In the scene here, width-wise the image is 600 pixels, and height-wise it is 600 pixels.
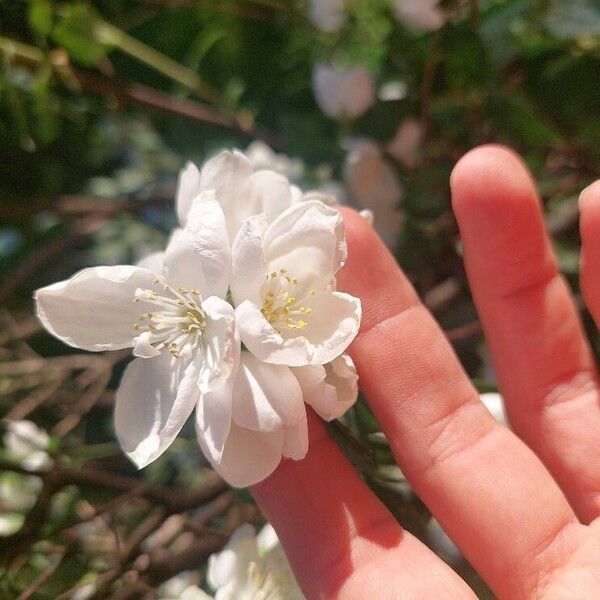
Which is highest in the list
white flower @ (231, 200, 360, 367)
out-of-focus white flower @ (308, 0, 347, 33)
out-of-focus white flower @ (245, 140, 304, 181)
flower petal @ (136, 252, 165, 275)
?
out-of-focus white flower @ (308, 0, 347, 33)

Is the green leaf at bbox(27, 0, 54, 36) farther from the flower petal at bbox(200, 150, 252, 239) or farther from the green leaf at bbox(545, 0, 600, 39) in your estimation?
the green leaf at bbox(545, 0, 600, 39)

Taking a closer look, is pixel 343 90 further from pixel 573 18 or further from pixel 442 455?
pixel 442 455

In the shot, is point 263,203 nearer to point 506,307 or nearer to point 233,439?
point 233,439

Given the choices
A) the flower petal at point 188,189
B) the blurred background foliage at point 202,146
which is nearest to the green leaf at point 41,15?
the blurred background foliage at point 202,146

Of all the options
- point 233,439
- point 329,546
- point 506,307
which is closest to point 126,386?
point 233,439

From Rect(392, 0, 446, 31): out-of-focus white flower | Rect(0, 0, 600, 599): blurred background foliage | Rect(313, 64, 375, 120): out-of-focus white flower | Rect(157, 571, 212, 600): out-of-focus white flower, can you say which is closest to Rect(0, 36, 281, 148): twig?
Rect(0, 0, 600, 599): blurred background foliage

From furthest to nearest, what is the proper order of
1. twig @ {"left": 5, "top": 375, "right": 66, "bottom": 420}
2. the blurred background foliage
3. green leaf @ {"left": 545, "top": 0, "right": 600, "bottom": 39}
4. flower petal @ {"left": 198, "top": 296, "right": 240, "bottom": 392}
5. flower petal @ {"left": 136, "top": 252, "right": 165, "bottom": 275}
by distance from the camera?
1. twig @ {"left": 5, "top": 375, "right": 66, "bottom": 420}
2. green leaf @ {"left": 545, "top": 0, "right": 600, "bottom": 39}
3. the blurred background foliage
4. flower petal @ {"left": 136, "top": 252, "right": 165, "bottom": 275}
5. flower petal @ {"left": 198, "top": 296, "right": 240, "bottom": 392}
